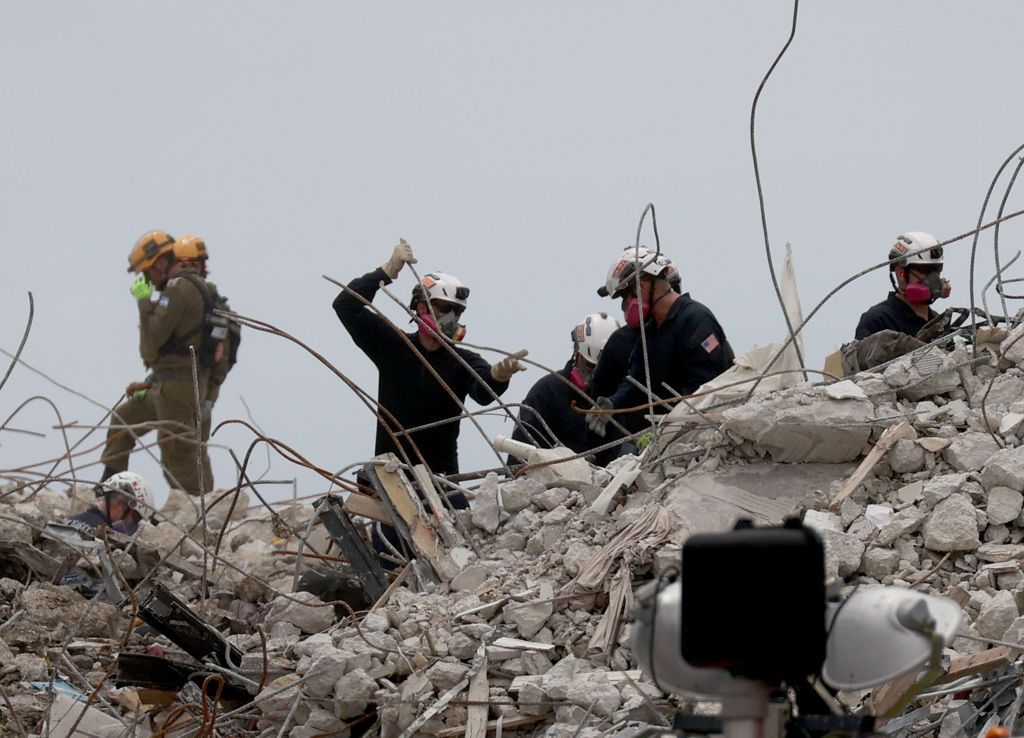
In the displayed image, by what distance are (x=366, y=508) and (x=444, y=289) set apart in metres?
1.88

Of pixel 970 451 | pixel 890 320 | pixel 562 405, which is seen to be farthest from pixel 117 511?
pixel 970 451

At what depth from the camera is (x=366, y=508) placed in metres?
6.66

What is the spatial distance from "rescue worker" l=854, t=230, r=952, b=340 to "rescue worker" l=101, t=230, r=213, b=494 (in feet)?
14.9

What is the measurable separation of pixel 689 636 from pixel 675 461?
12.7 feet

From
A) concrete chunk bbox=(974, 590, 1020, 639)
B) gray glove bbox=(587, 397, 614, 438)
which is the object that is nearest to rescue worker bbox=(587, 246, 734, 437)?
gray glove bbox=(587, 397, 614, 438)

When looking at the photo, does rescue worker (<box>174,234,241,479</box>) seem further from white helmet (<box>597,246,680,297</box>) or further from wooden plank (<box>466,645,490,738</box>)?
wooden plank (<box>466,645,490,738</box>)

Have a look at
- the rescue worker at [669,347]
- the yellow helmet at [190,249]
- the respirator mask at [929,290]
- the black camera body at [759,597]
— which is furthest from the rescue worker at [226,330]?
the black camera body at [759,597]

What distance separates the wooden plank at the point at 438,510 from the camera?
640cm

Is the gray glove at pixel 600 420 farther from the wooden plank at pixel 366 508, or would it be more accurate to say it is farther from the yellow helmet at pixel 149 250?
the yellow helmet at pixel 149 250

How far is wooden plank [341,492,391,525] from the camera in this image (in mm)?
6617

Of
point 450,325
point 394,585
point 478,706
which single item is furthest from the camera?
point 450,325

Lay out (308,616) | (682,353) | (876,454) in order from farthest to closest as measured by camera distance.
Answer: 1. (682,353)
2. (308,616)
3. (876,454)

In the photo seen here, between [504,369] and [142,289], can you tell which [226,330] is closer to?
[142,289]

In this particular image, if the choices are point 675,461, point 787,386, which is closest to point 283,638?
point 675,461
